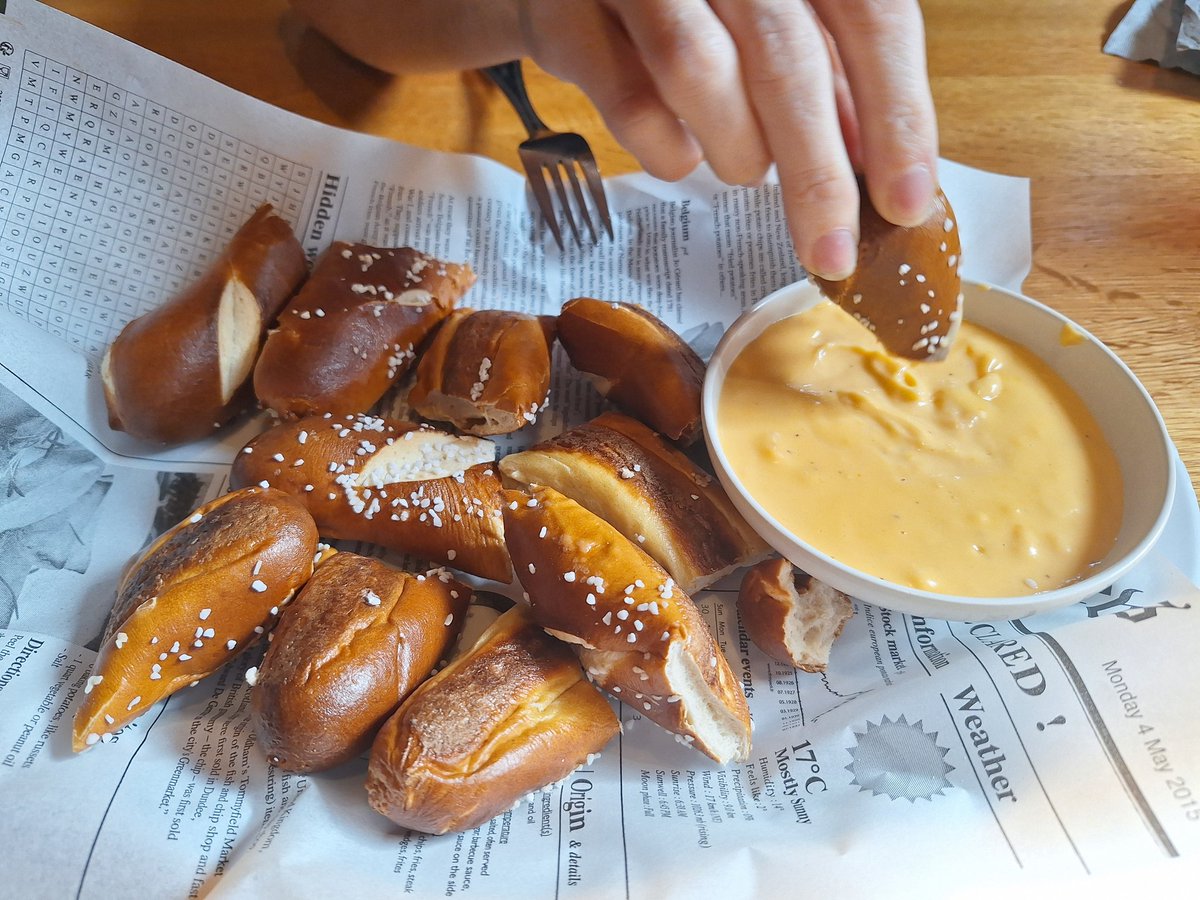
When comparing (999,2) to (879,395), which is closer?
(879,395)

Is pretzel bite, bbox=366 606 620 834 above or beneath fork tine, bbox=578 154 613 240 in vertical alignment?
beneath

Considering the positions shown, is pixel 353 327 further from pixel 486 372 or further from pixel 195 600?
pixel 195 600

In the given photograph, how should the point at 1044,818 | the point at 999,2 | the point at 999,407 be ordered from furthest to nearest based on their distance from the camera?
1. the point at 999,2
2. the point at 999,407
3. the point at 1044,818

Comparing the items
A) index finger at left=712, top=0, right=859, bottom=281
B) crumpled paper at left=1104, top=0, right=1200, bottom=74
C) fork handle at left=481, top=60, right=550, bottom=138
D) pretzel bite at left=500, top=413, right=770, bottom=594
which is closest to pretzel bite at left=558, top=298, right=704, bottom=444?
pretzel bite at left=500, top=413, right=770, bottom=594

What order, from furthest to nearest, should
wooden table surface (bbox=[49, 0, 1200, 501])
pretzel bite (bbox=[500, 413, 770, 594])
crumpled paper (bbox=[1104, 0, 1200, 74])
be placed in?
crumpled paper (bbox=[1104, 0, 1200, 74]) → wooden table surface (bbox=[49, 0, 1200, 501]) → pretzel bite (bbox=[500, 413, 770, 594])

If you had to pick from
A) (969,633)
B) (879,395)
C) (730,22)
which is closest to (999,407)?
(879,395)

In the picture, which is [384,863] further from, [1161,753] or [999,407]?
[999,407]

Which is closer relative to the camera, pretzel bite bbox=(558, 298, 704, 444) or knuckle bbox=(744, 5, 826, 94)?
knuckle bbox=(744, 5, 826, 94)

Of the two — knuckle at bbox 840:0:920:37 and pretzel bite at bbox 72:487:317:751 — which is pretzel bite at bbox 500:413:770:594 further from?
knuckle at bbox 840:0:920:37
